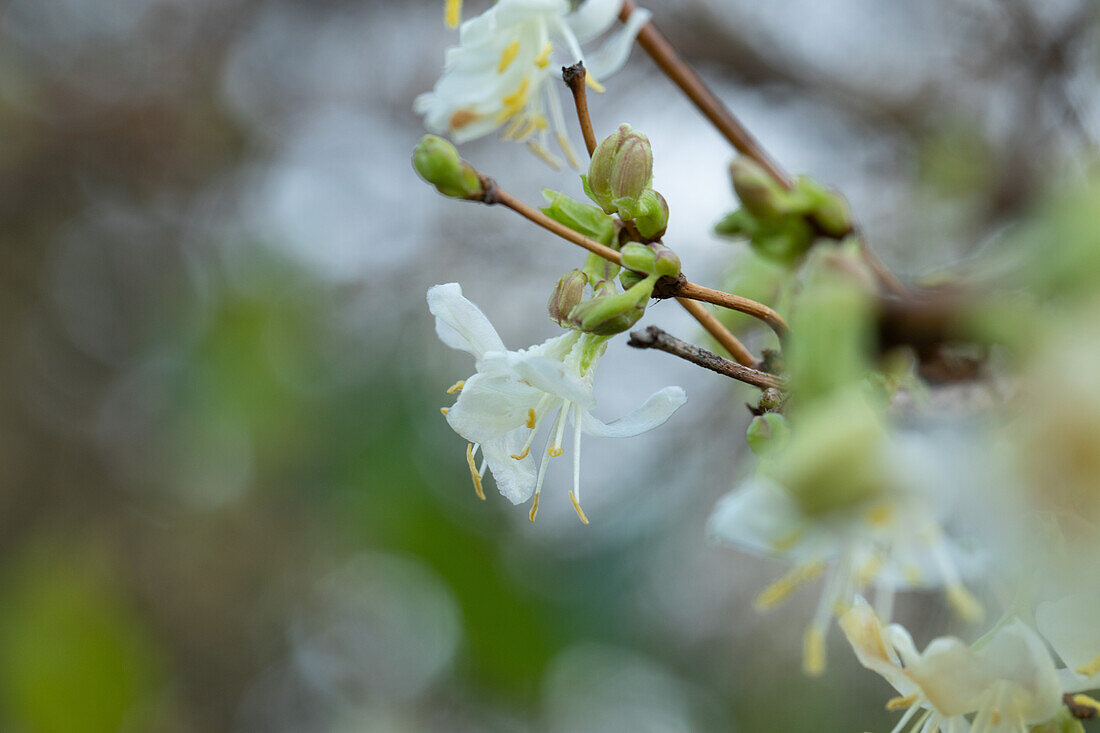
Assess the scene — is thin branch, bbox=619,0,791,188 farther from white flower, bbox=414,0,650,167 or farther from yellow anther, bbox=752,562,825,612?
yellow anther, bbox=752,562,825,612

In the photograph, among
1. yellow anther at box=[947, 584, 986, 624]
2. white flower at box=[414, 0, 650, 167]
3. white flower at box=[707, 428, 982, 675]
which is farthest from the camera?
white flower at box=[414, 0, 650, 167]

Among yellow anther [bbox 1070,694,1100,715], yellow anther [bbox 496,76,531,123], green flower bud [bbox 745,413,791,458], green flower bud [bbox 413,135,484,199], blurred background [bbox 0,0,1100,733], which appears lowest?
blurred background [bbox 0,0,1100,733]

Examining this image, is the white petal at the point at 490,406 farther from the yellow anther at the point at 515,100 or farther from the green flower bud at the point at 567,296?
the yellow anther at the point at 515,100

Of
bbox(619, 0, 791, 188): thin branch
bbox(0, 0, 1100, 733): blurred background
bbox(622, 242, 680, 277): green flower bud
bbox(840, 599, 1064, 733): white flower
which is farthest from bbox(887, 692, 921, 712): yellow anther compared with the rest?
bbox(0, 0, 1100, 733): blurred background

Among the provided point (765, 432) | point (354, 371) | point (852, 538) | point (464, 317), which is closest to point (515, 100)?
point (464, 317)

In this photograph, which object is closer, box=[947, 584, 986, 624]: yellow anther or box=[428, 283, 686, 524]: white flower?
box=[947, 584, 986, 624]: yellow anther

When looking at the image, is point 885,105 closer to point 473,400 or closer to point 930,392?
point 930,392

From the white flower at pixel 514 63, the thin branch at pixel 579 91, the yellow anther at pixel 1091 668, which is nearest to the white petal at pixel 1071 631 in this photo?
the yellow anther at pixel 1091 668
